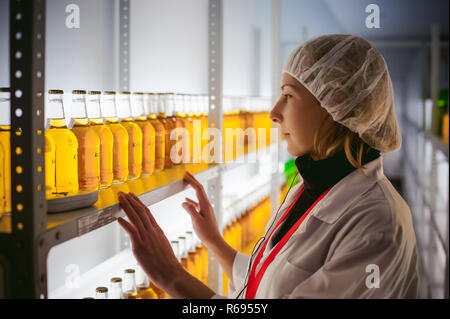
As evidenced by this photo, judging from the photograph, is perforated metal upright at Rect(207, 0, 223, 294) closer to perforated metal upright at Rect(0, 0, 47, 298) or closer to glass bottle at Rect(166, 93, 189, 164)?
glass bottle at Rect(166, 93, 189, 164)

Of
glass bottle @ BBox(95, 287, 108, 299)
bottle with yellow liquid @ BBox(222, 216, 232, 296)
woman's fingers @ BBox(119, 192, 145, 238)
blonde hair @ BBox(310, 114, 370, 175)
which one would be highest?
blonde hair @ BBox(310, 114, 370, 175)

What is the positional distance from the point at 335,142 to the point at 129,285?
2.45ft

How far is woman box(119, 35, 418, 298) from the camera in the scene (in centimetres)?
104

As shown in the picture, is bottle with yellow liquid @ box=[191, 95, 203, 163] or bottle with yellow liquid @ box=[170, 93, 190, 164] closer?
bottle with yellow liquid @ box=[170, 93, 190, 164]

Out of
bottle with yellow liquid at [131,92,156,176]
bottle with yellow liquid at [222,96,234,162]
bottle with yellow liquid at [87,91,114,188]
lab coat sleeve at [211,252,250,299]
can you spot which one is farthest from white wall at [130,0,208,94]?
lab coat sleeve at [211,252,250,299]

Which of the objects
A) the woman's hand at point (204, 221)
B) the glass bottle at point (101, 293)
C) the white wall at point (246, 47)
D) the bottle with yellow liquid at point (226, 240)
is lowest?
the bottle with yellow liquid at point (226, 240)

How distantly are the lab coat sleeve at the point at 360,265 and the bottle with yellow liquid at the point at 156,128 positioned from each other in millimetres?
613

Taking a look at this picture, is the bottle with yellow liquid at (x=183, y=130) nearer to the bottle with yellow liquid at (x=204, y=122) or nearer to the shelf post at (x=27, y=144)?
the bottle with yellow liquid at (x=204, y=122)

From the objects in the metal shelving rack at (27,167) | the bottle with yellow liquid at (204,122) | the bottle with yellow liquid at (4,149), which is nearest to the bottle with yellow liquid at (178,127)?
the bottle with yellow liquid at (204,122)

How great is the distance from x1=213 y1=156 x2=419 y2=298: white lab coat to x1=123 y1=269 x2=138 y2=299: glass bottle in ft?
1.05

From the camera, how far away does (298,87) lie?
129 cm

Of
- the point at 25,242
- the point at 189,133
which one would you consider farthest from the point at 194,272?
the point at 25,242

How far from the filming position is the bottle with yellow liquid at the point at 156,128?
4.60ft

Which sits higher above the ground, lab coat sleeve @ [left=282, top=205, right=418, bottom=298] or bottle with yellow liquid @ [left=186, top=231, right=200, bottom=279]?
lab coat sleeve @ [left=282, top=205, right=418, bottom=298]
